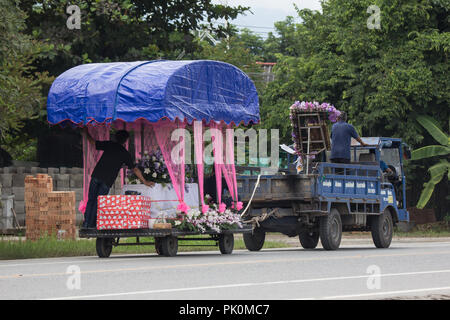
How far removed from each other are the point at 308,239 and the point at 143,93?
6.57m

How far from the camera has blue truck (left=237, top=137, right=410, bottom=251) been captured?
20.4m

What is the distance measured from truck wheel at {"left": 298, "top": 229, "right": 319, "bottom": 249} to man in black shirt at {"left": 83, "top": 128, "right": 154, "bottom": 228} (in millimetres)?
5165

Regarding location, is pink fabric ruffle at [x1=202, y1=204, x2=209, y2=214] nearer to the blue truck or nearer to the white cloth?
the white cloth

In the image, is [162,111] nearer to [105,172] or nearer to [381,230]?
[105,172]

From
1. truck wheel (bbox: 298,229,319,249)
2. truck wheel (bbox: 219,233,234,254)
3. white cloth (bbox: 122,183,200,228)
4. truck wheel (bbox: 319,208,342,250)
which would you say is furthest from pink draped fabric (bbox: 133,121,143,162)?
truck wheel (bbox: 298,229,319,249)

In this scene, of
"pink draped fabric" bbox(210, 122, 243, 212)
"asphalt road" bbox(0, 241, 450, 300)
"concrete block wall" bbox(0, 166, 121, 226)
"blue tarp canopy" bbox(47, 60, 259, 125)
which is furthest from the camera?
"concrete block wall" bbox(0, 166, 121, 226)

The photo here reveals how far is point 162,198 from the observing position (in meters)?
18.7

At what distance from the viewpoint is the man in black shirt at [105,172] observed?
18.3 m

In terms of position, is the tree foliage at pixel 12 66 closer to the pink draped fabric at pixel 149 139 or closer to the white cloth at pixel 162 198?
the pink draped fabric at pixel 149 139

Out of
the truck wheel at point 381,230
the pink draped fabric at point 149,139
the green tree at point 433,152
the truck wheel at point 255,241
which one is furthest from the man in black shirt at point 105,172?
the green tree at point 433,152
